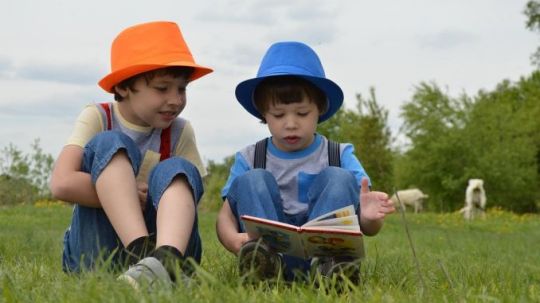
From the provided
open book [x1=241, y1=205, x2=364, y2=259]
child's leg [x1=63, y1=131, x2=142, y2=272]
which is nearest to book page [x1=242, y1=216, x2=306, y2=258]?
open book [x1=241, y1=205, x2=364, y2=259]

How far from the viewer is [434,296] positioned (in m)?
2.54

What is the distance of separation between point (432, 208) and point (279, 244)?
33.0 meters

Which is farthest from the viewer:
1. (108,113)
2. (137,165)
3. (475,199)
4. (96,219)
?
(475,199)

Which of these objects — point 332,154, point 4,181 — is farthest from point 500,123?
point 332,154

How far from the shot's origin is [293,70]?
145 inches

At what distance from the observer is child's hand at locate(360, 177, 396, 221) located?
3312mm

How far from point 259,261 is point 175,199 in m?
0.42

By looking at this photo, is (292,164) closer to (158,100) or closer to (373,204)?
(373,204)

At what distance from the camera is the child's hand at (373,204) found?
3.31 meters

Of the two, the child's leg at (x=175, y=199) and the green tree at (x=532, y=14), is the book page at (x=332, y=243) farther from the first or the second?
the green tree at (x=532, y=14)

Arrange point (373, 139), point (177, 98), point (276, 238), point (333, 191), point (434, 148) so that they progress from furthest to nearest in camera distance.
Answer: point (434, 148)
point (373, 139)
point (177, 98)
point (333, 191)
point (276, 238)

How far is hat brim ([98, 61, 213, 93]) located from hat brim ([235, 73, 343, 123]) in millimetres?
212

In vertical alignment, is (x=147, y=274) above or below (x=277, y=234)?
below

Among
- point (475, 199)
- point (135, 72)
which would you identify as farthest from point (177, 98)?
point (475, 199)
